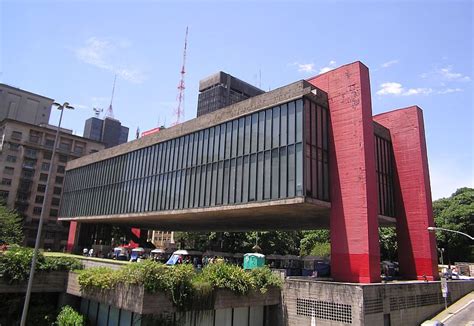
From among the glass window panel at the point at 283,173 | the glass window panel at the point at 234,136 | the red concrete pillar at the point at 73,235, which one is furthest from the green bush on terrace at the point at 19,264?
the red concrete pillar at the point at 73,235

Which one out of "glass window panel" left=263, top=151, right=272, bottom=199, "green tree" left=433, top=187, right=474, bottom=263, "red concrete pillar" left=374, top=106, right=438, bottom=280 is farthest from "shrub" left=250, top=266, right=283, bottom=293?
"green tree" left=433, top=187, right=474, bottom=263

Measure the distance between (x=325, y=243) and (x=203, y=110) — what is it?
10189 cm

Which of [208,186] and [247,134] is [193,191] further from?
[247,134]

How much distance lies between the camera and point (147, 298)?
18.8 m

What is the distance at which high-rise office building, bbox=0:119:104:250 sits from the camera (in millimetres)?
86938

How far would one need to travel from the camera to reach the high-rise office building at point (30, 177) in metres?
86.9

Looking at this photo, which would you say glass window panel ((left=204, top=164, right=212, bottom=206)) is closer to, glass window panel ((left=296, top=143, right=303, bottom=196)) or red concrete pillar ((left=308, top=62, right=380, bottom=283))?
glass window panel ((left=296, top=143, right=303, bottom=196))

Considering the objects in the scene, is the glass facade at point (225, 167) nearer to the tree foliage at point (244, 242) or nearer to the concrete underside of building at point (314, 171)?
the concrete underside of building at point (314, 171)

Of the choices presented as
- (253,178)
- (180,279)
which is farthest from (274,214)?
(180,279)

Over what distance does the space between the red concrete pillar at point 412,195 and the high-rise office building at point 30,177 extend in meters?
79.9

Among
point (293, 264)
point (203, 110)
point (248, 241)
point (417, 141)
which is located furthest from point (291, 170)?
point (203, 110)

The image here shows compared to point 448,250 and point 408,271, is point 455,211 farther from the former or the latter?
point 408,271

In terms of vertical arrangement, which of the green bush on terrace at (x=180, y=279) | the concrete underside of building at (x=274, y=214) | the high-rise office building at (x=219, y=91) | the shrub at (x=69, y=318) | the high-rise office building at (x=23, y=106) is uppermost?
the high-rise office building at (x=219, y=91)

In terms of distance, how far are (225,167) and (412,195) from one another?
17.9 m
